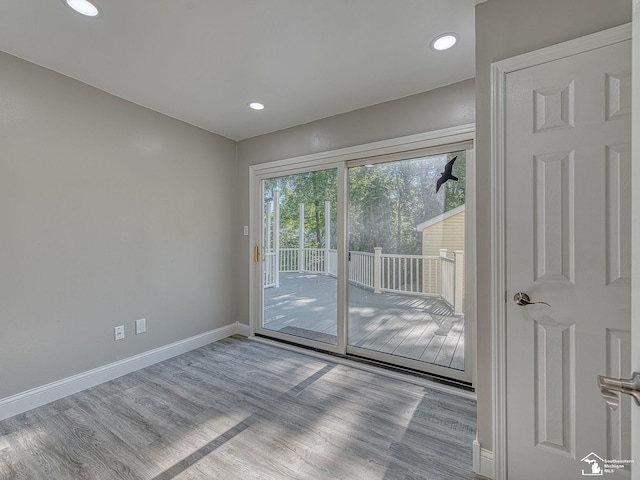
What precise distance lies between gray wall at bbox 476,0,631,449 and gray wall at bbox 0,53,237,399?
2909mm

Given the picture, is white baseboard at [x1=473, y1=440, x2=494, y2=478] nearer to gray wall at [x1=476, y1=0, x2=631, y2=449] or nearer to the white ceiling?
gray wall at [x1=476, y1=0, x2=631, y2=449]

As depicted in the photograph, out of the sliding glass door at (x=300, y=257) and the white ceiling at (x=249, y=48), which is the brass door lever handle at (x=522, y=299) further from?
the sliding glass door at (x=300, y=257)

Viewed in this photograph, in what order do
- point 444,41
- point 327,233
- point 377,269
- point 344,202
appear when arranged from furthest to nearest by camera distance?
point 327,233, point 344,202, point 377,269, point 444,41

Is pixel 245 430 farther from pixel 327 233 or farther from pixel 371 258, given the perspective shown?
pixel 327 233

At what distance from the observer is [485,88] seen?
5.10 ft

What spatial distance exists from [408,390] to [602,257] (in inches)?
67.5

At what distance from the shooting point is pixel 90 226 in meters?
2.46

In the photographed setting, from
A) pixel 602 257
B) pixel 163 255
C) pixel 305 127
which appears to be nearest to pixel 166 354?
pixel 163 255

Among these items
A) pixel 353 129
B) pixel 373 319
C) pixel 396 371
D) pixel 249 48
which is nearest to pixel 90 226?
pixel 249 48

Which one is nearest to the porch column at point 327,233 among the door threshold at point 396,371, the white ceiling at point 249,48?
the door threshold at point 396,371

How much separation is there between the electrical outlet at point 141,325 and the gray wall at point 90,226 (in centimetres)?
4

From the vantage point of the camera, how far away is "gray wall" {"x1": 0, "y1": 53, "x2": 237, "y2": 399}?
81.7 inches

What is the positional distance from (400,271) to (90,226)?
281 cm

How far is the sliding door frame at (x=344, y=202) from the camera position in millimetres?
2379
